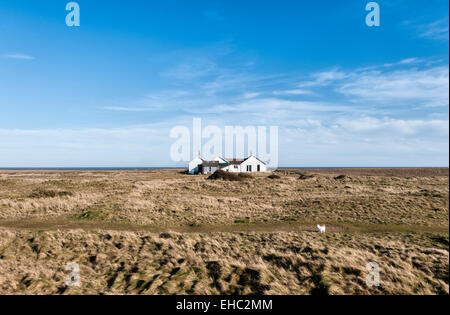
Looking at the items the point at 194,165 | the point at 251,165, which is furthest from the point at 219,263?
the point at 194,165

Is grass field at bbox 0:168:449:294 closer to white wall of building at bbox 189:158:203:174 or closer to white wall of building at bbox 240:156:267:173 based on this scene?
white wall of building at bbox 240:156:267:173

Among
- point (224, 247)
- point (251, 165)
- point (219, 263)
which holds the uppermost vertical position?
point (251, 165)

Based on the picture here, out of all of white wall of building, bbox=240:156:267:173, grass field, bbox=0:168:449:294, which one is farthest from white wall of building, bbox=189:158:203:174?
grass field, bbox=0:168:449:294

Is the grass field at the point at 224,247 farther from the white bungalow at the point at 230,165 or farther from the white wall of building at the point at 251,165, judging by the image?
the white wall of building at the point at 251,165

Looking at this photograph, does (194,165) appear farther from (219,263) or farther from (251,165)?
(219,263)
